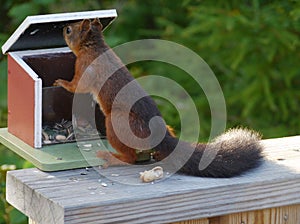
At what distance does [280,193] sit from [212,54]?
3.62 metres

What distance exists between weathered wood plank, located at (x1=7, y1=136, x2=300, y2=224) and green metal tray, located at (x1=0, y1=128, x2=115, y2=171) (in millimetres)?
24

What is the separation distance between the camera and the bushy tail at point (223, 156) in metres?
2.25

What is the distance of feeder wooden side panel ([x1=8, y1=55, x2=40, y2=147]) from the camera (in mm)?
2449

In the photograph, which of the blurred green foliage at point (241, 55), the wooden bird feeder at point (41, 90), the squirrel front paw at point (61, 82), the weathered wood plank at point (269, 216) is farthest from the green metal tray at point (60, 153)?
the blurred green foliage at point (241, 55)

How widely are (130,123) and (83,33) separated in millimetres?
410

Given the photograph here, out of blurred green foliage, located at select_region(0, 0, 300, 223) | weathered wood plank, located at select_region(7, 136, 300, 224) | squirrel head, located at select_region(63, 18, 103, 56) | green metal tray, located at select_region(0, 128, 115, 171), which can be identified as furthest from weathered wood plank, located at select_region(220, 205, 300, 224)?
blurred green foliage, located at select_region(0, 0, 300, 223)

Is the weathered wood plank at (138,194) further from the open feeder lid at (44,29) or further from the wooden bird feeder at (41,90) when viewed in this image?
the open feeder lid at (44,29)

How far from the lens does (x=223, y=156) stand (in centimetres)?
229

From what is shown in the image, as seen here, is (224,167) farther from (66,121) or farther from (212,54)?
Answer: (212,54)

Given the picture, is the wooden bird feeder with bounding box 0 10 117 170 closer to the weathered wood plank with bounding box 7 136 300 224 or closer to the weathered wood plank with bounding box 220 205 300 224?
the weathered wood plank with bounding box 7 136 300 224

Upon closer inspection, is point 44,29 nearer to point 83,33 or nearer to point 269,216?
point 83,33

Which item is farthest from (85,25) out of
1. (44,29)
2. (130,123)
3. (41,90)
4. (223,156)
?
(223,156)

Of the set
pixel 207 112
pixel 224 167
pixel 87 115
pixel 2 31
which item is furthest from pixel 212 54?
pixel 224 167

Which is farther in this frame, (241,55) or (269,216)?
(241,55)
